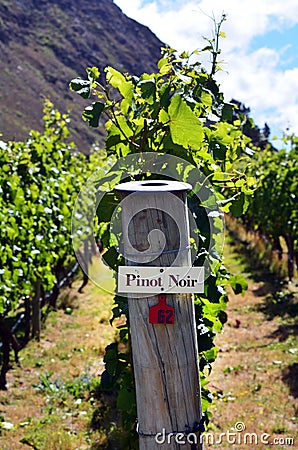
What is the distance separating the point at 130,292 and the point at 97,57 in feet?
273

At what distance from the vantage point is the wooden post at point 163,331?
1.75 m

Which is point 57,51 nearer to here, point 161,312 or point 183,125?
point 183,125

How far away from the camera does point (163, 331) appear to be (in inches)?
69.3

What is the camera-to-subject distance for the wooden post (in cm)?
175

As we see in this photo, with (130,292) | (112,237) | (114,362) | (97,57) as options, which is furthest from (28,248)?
(97,57)

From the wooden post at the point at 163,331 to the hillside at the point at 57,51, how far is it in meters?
42.4

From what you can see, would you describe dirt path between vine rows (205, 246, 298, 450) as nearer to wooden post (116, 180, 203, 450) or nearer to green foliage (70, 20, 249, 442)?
green foliage (70, 20, 249, 442)

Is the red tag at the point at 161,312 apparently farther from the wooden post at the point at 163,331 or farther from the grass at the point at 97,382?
the grass at the point at 97,382

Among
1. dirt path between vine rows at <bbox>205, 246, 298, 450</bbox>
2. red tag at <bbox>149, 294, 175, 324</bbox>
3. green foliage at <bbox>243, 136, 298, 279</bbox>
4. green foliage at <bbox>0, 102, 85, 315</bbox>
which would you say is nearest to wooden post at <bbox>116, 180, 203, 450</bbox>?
red tag at <bbox>149, 294, 175, 324</bbox>

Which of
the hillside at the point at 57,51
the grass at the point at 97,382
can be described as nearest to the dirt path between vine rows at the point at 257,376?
the grass at the point at 97,382

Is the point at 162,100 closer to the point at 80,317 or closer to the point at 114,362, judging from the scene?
the point at 114,362

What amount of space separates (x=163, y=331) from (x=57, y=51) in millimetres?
77932

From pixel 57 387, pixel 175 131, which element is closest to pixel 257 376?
pixel 57 387

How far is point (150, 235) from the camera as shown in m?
1.75
